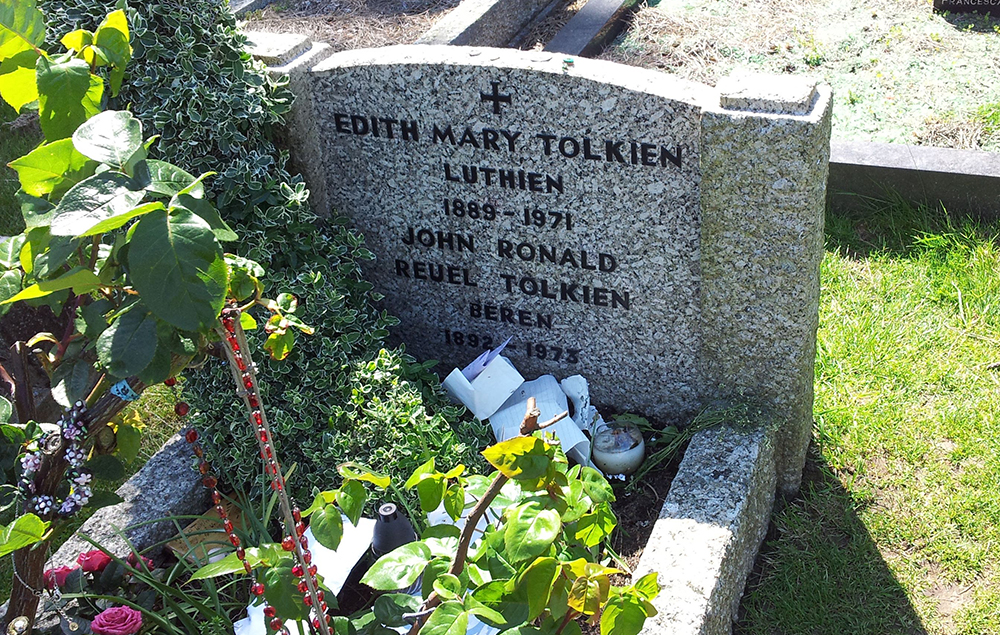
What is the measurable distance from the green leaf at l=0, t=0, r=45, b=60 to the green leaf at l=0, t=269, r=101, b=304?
45 centimetres

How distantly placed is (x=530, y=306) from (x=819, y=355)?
1146 mm

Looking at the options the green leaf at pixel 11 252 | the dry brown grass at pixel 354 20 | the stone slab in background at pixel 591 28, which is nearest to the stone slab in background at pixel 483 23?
the stone slab in background at pixel 591 28

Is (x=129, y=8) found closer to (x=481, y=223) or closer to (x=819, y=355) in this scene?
(x=481, y=223)

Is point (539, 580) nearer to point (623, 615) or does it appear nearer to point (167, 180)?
point (623, 615)

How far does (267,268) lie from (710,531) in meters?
1.51

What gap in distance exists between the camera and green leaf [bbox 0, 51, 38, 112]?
167 centimetres

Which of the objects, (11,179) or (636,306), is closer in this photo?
(636,306)

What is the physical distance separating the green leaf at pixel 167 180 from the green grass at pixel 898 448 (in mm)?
1965

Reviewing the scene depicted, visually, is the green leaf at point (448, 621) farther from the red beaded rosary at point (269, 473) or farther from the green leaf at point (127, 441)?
the green leaf at point (127, 441)

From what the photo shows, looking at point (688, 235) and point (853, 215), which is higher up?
point (688, 235)

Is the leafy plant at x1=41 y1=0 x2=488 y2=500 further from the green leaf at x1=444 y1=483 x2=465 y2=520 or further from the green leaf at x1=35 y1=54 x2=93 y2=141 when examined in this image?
the green leaf at x1=35 y1=54 x2=93 y2=141

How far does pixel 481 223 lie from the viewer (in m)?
3.10

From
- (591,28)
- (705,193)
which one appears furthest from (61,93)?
(591,28)

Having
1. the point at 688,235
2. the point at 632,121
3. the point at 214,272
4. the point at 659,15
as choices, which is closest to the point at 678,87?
the point at 632,121
